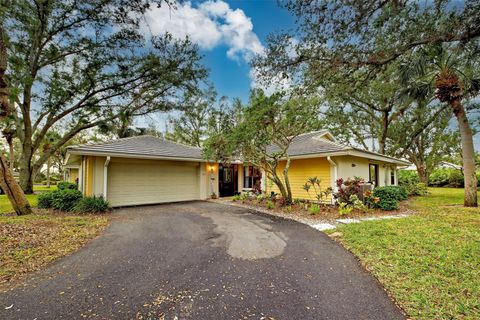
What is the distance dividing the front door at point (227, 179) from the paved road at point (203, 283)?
909 cm

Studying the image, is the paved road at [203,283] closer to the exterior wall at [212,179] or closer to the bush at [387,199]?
the bush at [387,199]

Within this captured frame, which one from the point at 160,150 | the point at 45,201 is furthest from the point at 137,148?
the point at 45,201

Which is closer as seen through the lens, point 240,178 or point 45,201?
point 45,201

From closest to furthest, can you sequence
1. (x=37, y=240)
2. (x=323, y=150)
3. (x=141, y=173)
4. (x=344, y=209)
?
(x=37, y=240) → (x=344, y=209) → (x=323, y=150) → (x=141, y=173)

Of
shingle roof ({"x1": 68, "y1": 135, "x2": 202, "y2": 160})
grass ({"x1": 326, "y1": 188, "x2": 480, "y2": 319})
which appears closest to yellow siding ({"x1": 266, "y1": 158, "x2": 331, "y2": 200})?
grass ({"x1": 326, "y1": 188, "x2": 480, "y2": 319})

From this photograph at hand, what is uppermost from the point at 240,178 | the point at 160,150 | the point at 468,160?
the point at 160,150

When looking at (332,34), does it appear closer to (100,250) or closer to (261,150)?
(261,150)

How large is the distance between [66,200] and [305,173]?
1131 cm

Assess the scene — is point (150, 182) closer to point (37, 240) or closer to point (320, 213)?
point (37, 240)

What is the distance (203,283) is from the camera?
3.14 m

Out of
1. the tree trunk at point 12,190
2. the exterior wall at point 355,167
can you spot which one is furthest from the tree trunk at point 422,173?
the tree trunk at point 12,190

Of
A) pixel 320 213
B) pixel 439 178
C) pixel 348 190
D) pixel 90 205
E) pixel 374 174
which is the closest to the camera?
pixel 320 213

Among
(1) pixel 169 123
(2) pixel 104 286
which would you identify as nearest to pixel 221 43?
(2) pixel 104 286

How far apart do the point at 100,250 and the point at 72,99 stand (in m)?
12.1
